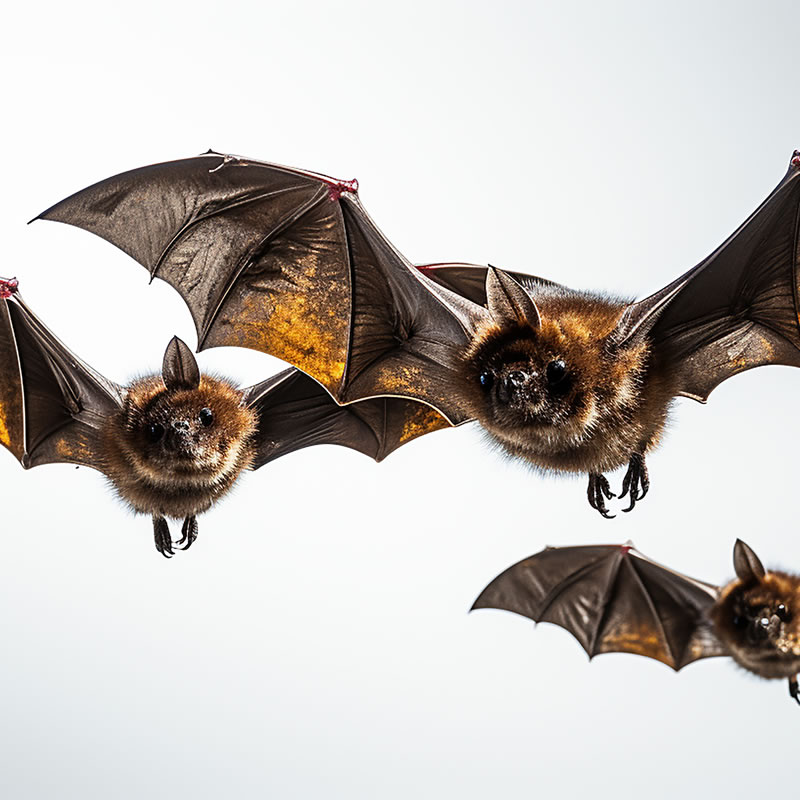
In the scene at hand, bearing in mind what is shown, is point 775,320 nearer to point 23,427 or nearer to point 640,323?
point 640,323

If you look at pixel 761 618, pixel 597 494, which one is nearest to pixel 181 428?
pixel 597 494

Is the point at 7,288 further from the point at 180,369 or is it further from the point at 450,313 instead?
the point at 450,313

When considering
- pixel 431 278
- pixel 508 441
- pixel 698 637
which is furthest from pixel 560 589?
pixel 431 278

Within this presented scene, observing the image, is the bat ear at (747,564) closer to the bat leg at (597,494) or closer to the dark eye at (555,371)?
the bat leg at (597,494)

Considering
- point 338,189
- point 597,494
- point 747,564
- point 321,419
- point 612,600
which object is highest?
point 338,189

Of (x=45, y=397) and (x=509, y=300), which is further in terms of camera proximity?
(x=45, y=397)
